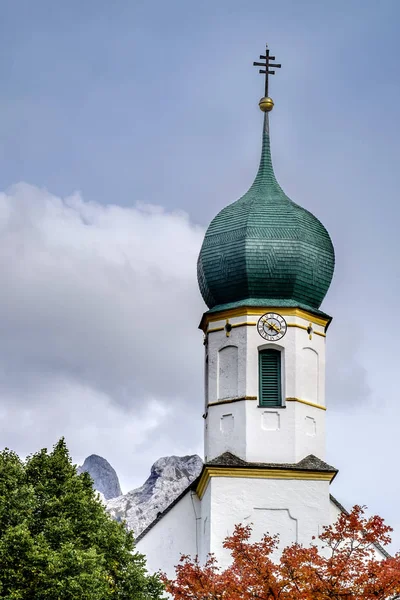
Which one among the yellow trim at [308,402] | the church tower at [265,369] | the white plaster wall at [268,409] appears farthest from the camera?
the yellow trim at [308,402]

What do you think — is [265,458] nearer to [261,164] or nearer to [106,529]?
[106,529]

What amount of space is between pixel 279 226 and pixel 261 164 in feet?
9.30

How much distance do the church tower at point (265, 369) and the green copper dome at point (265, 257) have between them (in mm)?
27

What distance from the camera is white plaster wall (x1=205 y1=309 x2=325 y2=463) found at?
35156mm

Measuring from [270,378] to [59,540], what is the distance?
7.95 meters

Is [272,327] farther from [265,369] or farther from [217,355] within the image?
[217,355]

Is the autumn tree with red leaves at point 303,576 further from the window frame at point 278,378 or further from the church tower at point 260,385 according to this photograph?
the window frame at point 278,378

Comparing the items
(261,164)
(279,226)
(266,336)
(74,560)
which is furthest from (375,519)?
(261,164)

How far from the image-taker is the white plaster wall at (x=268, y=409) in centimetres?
3516


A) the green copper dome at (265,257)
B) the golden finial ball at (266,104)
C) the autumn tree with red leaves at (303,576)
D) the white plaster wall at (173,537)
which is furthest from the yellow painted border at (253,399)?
the golden finial ball at (266,104)

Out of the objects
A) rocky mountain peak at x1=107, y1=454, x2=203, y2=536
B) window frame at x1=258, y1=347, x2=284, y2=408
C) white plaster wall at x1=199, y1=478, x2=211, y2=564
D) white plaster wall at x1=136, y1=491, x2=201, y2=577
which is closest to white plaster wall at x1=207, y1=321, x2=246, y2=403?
window frame at x1=258, y1=347, x2=284, y2=408

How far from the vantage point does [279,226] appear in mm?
37594

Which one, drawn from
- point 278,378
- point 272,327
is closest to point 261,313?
point 272,327

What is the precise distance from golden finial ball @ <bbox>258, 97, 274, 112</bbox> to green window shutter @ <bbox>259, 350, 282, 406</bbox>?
8.07 m
